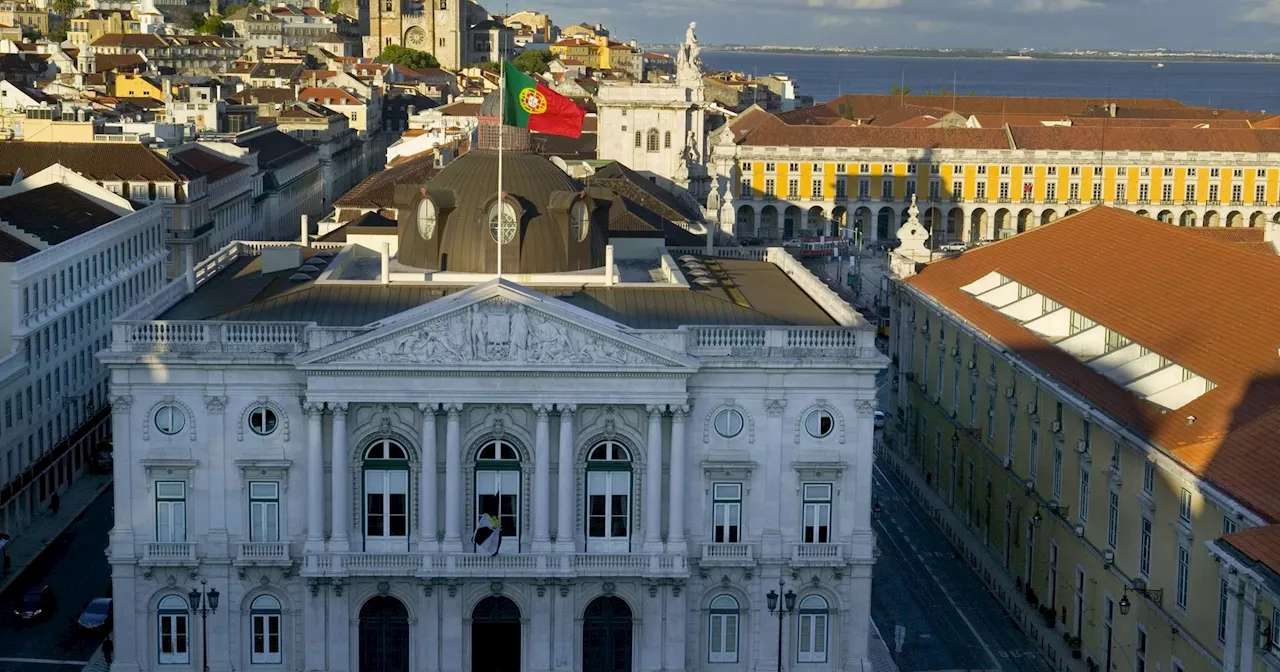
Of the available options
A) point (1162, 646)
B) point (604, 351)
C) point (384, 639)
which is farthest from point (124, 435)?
point (1162, 646)

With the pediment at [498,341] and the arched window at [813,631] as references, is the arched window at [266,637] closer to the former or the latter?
the pediment at [498,341]

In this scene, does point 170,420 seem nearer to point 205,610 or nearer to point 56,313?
point 205,610

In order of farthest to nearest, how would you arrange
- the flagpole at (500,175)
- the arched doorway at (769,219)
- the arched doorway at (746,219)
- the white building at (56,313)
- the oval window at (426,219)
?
the arched doorway at (769,219), the arched doorway at (746,219), the white building at (56,313), the oval window at (426,219), the flagpole at (500,175)

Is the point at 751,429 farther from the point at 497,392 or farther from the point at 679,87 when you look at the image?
the point at 679,87

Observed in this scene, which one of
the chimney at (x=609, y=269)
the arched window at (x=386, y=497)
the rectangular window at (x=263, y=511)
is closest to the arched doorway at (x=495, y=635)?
the arched window at (x=386, y=497)

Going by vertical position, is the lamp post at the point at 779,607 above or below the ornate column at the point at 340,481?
below
